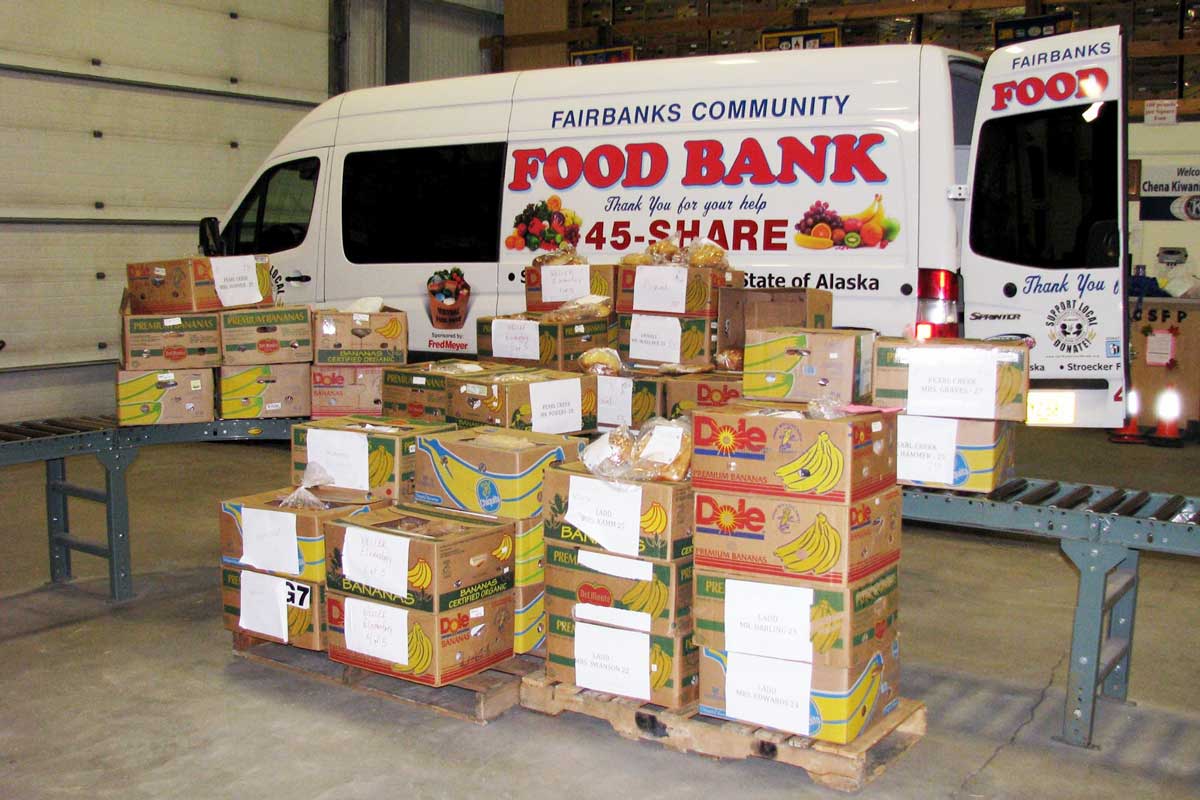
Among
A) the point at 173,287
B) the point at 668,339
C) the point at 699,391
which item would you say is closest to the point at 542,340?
the point at 668,339

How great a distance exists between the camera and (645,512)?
3891 mm

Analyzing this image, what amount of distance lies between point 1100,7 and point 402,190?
7.57 meters

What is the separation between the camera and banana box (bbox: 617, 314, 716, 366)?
5.30m

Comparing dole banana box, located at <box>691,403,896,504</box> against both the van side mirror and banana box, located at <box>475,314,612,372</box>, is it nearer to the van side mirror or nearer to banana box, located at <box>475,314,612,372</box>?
banana box, located at <box>475,314,612,372</box>

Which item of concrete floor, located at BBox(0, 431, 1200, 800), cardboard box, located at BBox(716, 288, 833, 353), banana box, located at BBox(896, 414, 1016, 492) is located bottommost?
concrete floor, located at BBox(0, 431, 1200, 800)

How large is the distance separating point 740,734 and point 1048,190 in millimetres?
3776

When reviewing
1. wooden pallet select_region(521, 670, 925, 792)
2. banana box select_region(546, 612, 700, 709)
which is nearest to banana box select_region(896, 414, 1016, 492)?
wooden pallet select_region(521, 670, 925, 792)

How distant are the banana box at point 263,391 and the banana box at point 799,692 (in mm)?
2910

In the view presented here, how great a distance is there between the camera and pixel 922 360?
409 centimetres

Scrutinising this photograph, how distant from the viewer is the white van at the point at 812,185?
5.94 meters

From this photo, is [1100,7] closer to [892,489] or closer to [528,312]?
[528,312]

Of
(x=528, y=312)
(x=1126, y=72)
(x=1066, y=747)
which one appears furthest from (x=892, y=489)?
(x=1126, y=72)

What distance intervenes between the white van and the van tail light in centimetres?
1

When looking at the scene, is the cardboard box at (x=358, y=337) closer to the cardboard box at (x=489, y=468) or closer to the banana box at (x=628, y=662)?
the cardboard box at (x=489, y=468)
